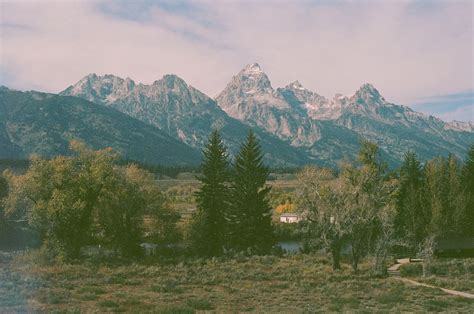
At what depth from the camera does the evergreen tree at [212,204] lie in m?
58.9

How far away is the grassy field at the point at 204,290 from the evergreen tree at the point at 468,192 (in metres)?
17.6

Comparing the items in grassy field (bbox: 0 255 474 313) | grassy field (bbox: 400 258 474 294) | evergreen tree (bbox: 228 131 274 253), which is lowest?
grassy field (bbox: 400 258 474 294)

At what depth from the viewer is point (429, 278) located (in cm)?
4306

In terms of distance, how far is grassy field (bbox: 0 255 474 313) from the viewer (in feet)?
94.1

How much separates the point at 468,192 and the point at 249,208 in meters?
31.8

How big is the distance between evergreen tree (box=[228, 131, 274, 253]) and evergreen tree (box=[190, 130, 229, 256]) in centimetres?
222

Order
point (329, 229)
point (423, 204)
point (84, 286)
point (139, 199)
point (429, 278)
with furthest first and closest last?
point (423, 204) → point (139, 199) → point (329, 229) → point (429, 278) → point (84, 286)

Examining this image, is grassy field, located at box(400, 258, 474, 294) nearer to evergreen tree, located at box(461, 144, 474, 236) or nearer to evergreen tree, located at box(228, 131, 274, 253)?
evergreen tree, located at box(461, 144, 474, 236)

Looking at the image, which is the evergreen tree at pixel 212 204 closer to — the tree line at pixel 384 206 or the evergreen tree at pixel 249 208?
the evergreen tree at pixel 249 208

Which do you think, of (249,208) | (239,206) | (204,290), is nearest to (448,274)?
(204,290)

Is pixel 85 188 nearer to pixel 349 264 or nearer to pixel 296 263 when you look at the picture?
pixel 296 263

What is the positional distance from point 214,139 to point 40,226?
26354 millimetres

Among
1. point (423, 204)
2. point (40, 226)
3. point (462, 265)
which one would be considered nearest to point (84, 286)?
point (40, 226)

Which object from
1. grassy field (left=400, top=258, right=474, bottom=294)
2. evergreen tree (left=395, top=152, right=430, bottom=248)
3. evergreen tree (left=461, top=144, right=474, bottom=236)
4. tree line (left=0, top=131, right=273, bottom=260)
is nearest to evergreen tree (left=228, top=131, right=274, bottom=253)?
tree line (left=0, top=131, right=273, bottom=260)
